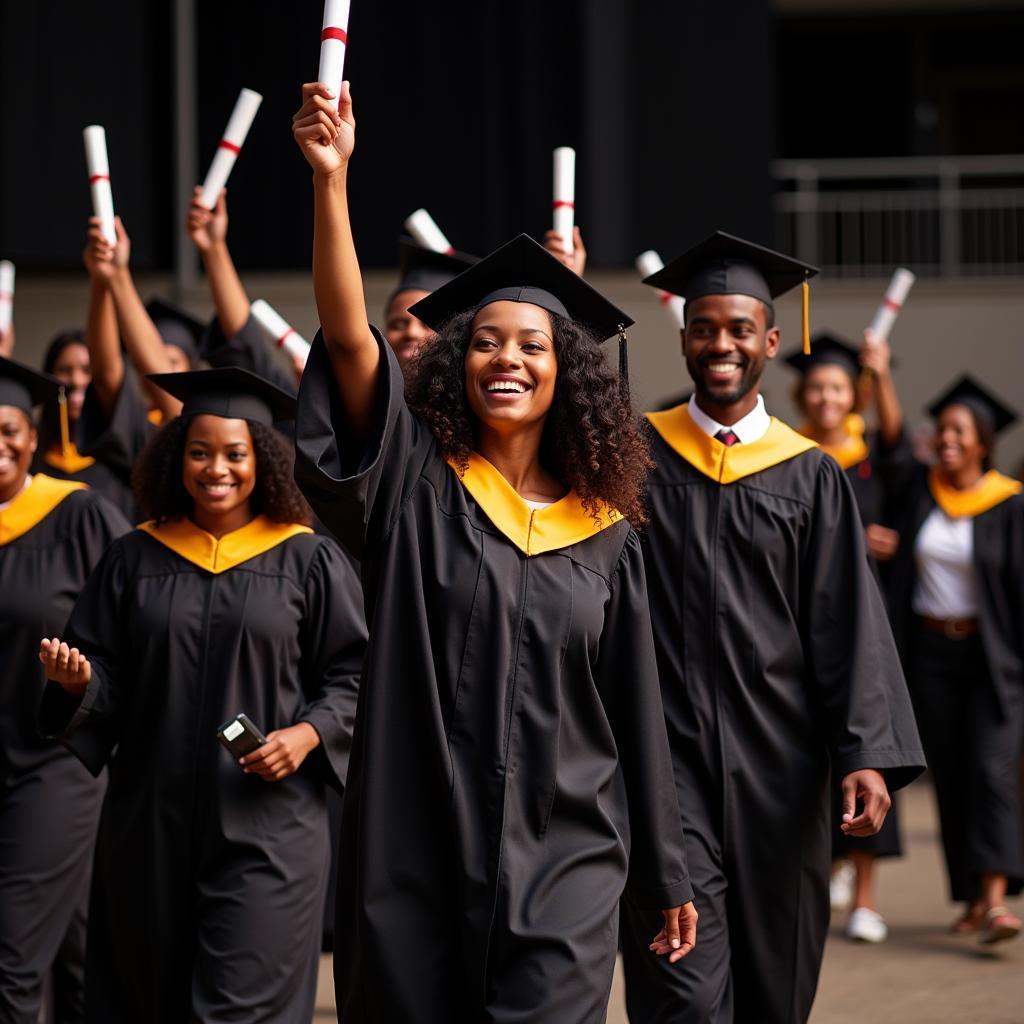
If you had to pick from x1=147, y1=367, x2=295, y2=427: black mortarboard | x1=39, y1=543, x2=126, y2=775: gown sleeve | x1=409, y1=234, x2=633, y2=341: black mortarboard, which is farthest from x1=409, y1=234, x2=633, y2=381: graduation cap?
x1=39, y1=543, x2=126, y2=775: gown sleeve

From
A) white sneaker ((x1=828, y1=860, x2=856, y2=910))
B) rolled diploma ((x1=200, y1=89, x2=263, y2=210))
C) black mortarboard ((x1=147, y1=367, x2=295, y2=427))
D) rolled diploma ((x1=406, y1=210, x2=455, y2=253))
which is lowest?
white sneaker ((x1=828, y1=860, x2=856, y2=910))

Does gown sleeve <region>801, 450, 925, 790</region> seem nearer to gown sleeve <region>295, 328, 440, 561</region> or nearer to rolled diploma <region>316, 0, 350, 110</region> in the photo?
gown sleeve <region>295, 328, 440, 561</region>

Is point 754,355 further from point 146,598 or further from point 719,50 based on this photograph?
point 719,50

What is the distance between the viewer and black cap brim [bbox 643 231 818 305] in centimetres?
472

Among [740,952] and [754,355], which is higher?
[754,355]

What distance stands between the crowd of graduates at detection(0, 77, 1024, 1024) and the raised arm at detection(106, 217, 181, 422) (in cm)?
2

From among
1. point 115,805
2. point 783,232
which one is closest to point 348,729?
point 115,805

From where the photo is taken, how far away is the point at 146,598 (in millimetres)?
4539

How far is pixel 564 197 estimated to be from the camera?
4.88 meters

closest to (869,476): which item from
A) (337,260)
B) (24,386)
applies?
(24,386)

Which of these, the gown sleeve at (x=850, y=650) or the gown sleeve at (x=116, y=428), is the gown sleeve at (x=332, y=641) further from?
the gown sleeve at (x=116, y=428)

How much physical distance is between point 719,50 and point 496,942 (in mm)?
11755

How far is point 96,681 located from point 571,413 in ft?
5.17

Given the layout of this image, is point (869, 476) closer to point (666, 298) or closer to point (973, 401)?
point (973, 401)
